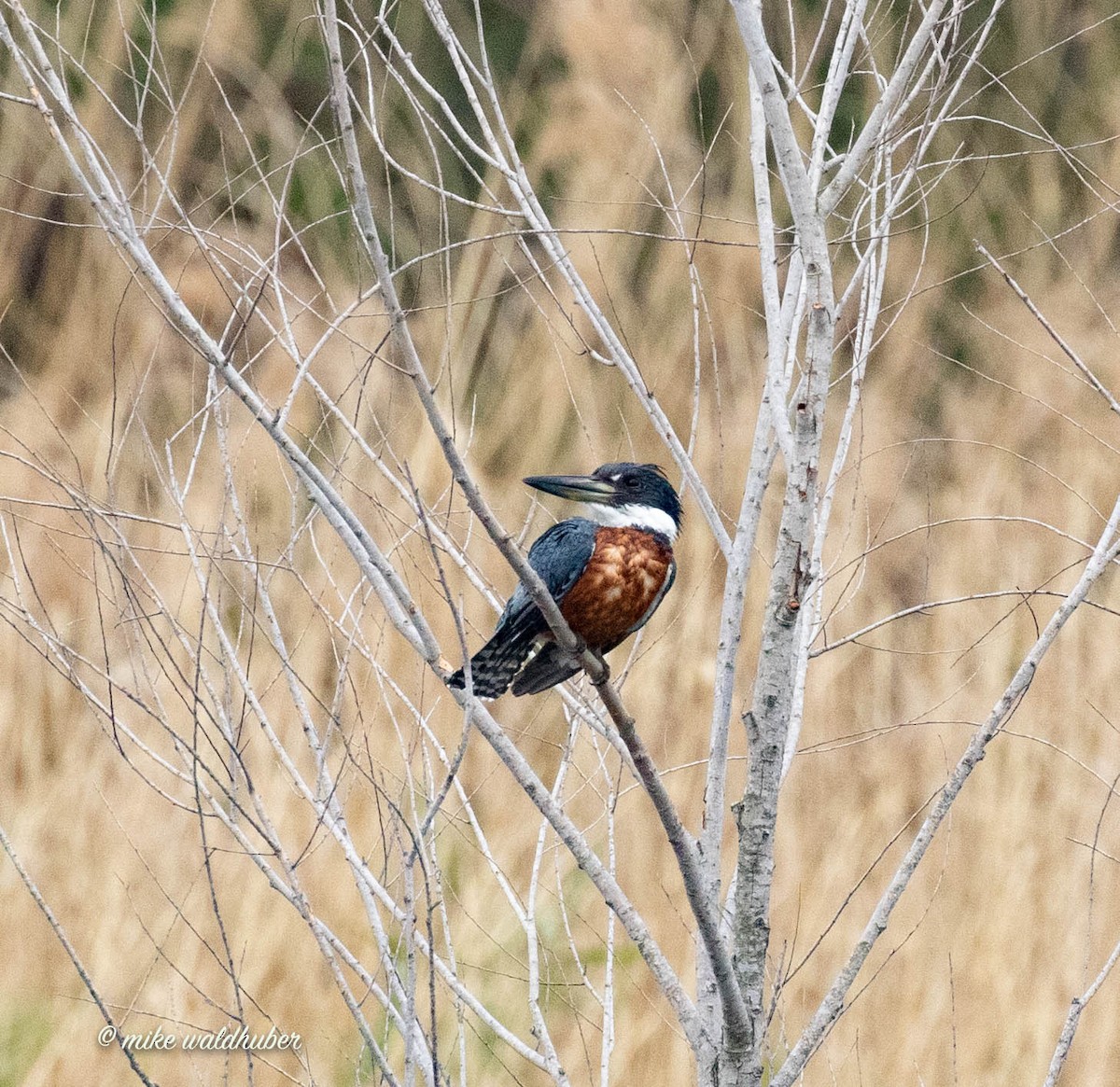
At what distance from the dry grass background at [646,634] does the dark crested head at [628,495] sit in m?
0.60

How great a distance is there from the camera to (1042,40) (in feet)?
22.1

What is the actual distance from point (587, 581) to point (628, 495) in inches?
12.3

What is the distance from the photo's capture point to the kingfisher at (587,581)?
2.94m

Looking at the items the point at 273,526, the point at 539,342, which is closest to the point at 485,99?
the point at 539,342

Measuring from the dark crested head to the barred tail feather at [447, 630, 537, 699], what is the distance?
34cm

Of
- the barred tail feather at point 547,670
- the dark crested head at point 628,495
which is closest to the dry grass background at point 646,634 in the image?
the dark crested head at point 628,495

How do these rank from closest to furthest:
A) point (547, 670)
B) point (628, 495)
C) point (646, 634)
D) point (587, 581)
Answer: point (547, 670), point (587, 581), point (628, 495), point (646, 634)

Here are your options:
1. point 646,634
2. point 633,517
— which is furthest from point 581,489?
point 646,634

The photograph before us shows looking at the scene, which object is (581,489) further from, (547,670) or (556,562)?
(547,670)

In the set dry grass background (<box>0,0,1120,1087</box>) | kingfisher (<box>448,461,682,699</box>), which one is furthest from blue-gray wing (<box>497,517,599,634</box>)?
dry grass background (<box>0,0,1120,1087</box>)

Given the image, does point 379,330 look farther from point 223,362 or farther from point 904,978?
point 223,362

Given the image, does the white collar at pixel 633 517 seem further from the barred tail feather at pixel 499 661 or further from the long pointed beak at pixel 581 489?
the barred tail feather at pixel 499 661

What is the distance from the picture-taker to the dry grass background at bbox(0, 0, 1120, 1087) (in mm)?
4555

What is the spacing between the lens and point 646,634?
4965mm
